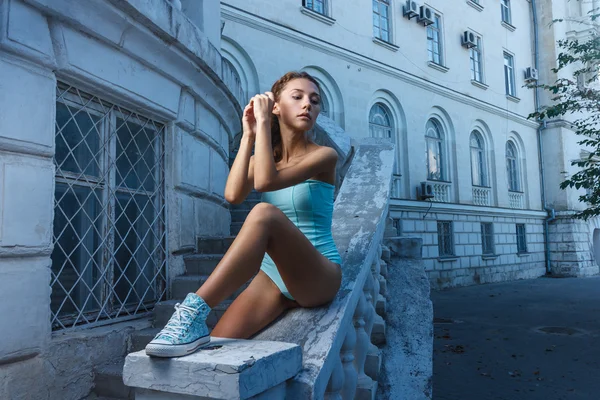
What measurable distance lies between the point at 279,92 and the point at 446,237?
12.7 metres

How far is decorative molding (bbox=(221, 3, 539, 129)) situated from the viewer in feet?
31.0

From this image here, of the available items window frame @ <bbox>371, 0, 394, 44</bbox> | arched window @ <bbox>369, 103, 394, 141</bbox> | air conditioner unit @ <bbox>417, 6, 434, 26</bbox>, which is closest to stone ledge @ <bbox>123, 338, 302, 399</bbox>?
arched window @ <bbox>369, 103, 394, 141</bbox>

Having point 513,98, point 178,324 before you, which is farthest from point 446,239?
point 178,324

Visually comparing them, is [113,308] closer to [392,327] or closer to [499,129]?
[392,327]

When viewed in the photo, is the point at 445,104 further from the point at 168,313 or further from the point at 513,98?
the point at 168,313

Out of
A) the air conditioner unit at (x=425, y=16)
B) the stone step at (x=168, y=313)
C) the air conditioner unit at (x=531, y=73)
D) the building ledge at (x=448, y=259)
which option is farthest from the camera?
the air conditioner unit at (x=531, y=73)

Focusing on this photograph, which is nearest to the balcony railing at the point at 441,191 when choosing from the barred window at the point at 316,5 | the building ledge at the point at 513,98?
the building ledge at the point at 513,98

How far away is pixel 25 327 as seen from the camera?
2234mm

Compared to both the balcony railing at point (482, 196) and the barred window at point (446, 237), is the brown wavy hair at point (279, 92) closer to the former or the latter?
the barred window at point (446, 237)

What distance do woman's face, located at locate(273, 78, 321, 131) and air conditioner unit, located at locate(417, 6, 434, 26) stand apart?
42.0 ft

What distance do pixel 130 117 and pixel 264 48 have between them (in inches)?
281

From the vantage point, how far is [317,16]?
10.9 meters

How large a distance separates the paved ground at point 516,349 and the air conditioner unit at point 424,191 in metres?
3.35

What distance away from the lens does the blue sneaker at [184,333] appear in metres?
1.26
